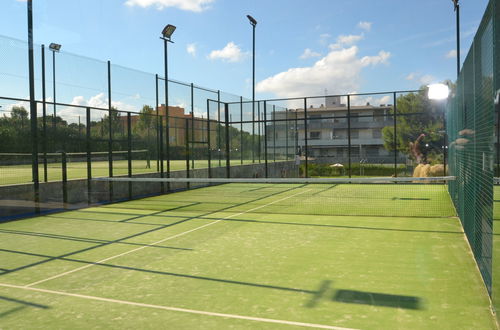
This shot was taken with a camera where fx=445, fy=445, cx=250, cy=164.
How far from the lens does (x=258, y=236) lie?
809cm

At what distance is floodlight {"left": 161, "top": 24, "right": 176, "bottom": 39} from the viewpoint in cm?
1588

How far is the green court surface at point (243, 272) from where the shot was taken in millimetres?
4168

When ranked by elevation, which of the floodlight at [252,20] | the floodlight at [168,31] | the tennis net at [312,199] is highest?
the floodlight at [252,20]

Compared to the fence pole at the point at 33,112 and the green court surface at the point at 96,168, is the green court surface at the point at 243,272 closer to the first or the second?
the fence pole at the point at 33,112

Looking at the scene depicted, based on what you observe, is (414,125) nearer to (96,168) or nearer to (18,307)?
(96,168)

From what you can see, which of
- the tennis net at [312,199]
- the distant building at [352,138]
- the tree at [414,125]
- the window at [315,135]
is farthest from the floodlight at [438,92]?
the window at [315,135]

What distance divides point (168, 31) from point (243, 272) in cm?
1231

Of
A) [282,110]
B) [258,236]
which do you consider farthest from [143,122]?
[282,110]

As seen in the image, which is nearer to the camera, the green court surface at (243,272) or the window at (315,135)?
the green court surface at (243,272)

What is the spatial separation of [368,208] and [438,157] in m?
28.9

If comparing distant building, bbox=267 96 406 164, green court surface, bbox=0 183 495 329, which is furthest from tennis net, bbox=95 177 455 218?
distant building, bbox=267 96 406 164

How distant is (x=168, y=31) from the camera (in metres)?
16.0

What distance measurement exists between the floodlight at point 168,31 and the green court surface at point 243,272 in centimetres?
780

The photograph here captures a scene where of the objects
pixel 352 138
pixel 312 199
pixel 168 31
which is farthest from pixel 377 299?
pixel 352 138
